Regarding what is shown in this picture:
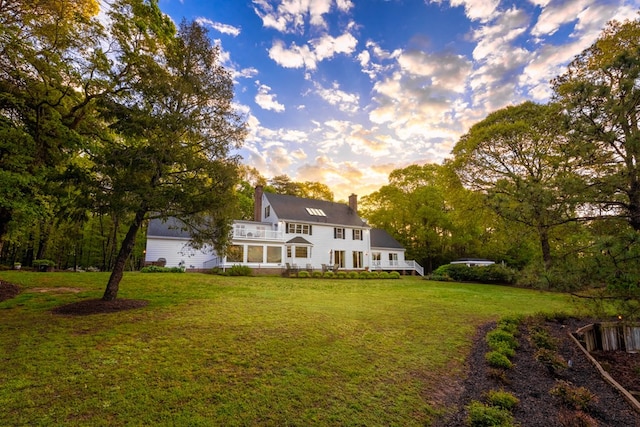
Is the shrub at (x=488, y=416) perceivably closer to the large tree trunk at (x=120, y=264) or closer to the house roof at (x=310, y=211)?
the large tree trunk at (x=120, y=264)

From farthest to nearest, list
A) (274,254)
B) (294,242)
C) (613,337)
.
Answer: (294,242) < (274,254) < (613,337)

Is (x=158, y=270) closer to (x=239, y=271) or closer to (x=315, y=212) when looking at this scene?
(x=239, y=271)

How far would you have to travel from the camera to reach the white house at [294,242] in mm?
20677

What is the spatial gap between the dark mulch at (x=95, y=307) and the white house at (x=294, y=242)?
35.2 feet

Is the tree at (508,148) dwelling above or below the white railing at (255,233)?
above

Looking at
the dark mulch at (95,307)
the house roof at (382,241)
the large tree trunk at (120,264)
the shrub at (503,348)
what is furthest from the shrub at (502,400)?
the house roof at (382,241)

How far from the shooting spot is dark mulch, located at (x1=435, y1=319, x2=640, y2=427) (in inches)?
152

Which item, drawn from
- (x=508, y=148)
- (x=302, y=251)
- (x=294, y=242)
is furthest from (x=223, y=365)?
(x=302, y=251)

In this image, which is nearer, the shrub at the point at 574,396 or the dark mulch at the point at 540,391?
the dark mulch at the point at 540,391

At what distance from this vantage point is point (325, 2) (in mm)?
10750

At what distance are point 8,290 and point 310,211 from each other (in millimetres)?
20223

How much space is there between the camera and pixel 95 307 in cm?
724

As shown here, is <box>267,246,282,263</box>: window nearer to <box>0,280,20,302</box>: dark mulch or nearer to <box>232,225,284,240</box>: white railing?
<box>232,225,284,240</box>: white railing

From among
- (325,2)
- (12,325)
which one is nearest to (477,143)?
(325,2)
